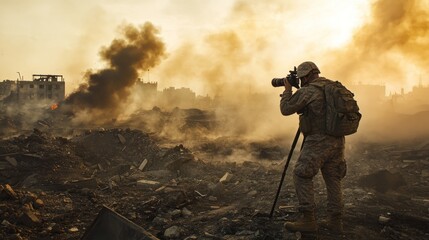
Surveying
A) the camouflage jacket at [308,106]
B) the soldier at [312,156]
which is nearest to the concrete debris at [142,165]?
the soldier at [312,156]

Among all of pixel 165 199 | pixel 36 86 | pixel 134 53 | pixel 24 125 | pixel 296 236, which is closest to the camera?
pixel 296 236

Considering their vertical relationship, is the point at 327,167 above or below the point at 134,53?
below

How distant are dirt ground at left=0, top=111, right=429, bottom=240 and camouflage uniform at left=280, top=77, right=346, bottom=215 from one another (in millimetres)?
410

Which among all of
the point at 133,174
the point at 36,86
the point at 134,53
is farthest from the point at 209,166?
the point at 36,86

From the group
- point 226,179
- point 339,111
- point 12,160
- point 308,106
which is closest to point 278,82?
point 308,106

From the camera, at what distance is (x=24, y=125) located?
21578 millimetres

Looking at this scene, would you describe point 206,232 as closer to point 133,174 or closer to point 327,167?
point 327,167

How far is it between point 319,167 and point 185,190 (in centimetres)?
334

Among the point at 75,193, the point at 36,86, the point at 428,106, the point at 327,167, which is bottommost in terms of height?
the point at 75,193

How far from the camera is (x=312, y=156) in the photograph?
3160mm

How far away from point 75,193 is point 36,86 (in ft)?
137

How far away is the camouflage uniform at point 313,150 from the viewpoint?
3152 mm

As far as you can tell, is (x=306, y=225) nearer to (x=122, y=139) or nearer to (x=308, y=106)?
(x=308, y=106)

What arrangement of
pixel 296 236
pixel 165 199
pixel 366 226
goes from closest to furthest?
pixel 296 236
pixel 366 226
pixel 165 199
